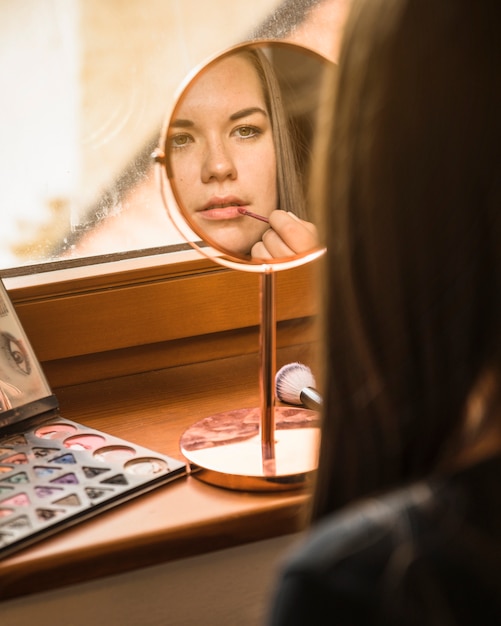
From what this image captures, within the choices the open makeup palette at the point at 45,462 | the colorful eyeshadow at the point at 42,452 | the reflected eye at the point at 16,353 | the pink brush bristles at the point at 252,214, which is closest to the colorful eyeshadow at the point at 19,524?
the open makeup palette at the point at 45,462

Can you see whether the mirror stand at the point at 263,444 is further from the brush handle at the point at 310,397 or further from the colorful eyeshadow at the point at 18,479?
the colorful eyeshadow at the point at 18,479

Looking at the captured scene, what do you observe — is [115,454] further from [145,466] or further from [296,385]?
[296,385]

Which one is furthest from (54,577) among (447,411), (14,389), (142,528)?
(447,411)

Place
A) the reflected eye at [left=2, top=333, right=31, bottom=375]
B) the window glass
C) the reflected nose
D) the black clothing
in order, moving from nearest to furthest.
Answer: the black clothing, the reflected nose, the reflected eye at [left=2, top=333, right=31, bottom=375], the window glass

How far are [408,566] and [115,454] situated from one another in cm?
55

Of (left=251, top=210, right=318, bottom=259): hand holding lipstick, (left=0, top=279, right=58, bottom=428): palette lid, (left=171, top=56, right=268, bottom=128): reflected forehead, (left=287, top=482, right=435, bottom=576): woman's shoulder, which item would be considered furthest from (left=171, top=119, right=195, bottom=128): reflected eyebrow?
(left=287, top=482, right=435, bottom=576): woman's shoulder

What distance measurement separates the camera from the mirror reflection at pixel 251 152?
814 mm

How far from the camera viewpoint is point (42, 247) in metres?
1.09

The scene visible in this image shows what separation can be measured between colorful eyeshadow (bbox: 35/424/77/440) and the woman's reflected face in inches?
10.4

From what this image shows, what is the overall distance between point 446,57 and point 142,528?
493 mm

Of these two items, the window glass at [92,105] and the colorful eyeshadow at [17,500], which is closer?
the colorful eyeshadow at [17,500]

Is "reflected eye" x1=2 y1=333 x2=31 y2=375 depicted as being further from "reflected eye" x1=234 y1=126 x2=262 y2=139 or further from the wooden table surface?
"reflected eye" x1=234 y1=126 x2=262 y2=139

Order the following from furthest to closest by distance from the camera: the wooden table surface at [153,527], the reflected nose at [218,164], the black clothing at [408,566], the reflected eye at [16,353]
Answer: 1. the reflected eye at [16,353]
2. the reflected nose at [218,164]
3. the wooden table surface at [153,527]
4. the black clothing at [408,566]

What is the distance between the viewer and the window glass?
1.04 meters
